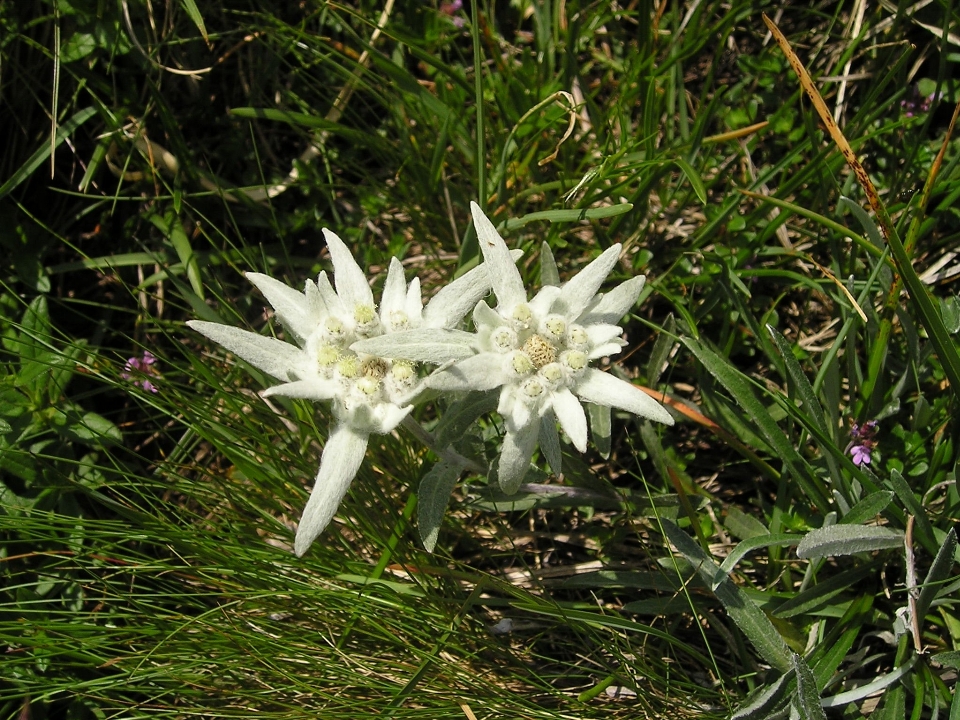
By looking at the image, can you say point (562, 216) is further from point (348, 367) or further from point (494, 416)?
point (348, 367)

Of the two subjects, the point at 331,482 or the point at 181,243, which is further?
the point at 181,243

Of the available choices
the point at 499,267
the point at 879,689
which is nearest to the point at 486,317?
the point at 499,267

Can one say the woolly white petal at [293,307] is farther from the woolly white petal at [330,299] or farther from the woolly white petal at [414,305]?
the woolly white petal at [414,305]

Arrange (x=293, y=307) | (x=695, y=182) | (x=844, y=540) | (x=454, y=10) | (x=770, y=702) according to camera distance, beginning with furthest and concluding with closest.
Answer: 1. (x=454, y=10)
2. (x=695, y=182)
3. (x=770, y=702)
4. (x=844, y=540)
5. (x=293, y=307)

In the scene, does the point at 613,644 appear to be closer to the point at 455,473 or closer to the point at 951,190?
the point at 455,473

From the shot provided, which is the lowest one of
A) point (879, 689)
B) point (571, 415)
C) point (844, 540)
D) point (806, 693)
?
point (879, 689)


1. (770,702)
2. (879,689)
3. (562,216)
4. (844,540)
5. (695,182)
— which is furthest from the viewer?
(562,216)

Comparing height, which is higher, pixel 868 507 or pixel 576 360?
pixel 576 360
